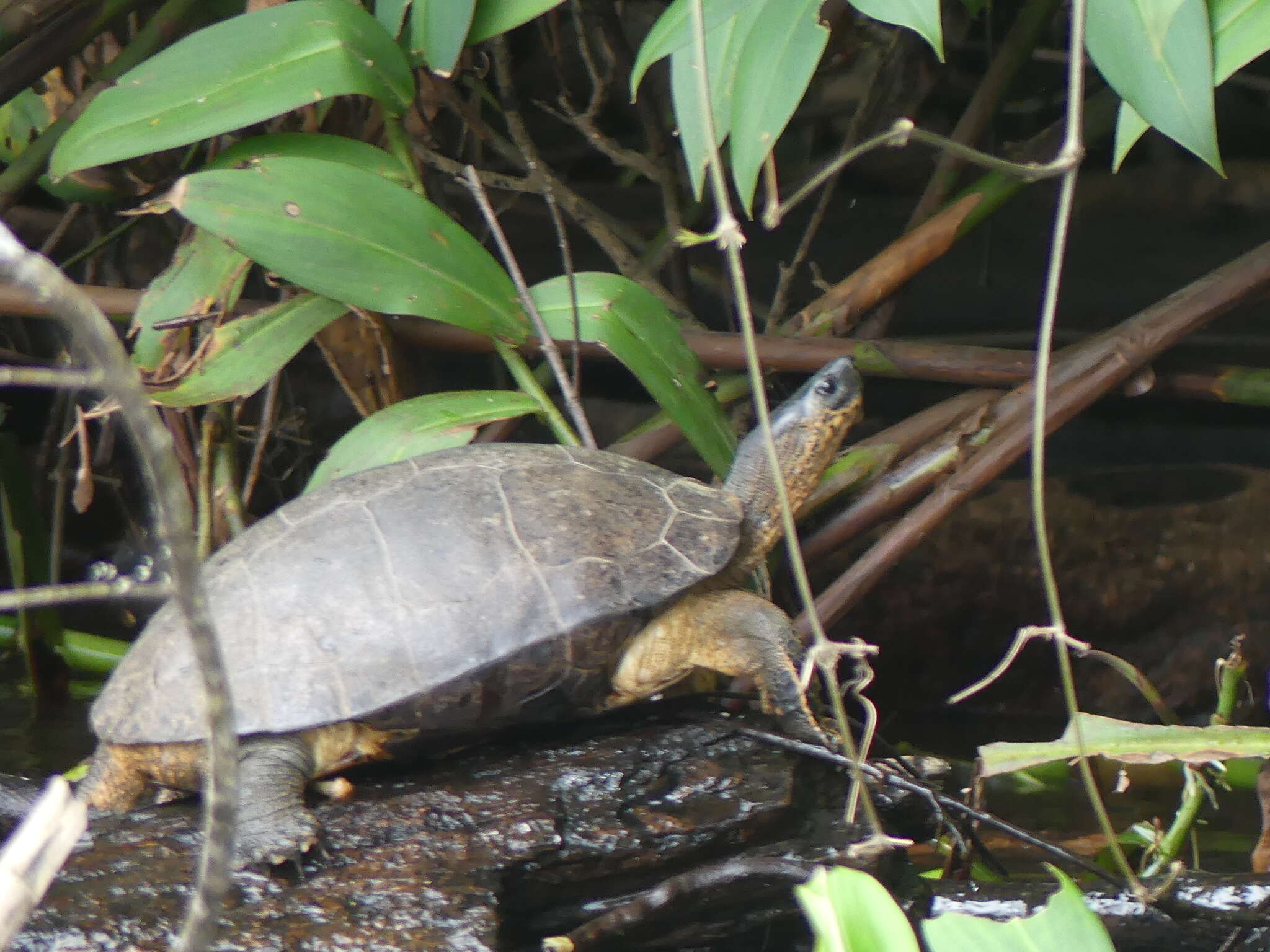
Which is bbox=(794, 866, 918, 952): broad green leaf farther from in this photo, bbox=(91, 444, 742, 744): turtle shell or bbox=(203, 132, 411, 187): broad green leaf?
bbox=(203, 132, 411, 187): broad green leaf

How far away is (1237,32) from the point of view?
4.34 ft

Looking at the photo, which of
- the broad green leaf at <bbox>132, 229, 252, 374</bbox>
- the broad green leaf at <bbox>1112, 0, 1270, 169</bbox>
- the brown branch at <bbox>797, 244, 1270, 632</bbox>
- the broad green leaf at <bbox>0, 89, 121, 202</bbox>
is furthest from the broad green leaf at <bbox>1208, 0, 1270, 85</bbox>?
the broad green leaf at <bbox>0, 89, 121, 202</bbox>

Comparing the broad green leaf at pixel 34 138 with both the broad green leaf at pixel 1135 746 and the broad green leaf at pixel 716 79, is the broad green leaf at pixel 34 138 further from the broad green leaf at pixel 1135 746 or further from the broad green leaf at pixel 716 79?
the broad green leaf at pixel 1135 746

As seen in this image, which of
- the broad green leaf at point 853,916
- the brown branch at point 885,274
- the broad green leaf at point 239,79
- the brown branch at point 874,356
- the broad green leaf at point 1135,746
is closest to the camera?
the broad green leaf at point 853,916

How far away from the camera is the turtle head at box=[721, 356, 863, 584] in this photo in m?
1.82

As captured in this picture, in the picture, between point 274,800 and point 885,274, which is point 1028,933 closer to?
point 274,800

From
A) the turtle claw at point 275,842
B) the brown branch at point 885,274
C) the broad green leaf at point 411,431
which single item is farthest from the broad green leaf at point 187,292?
the brown branch at point 885,274

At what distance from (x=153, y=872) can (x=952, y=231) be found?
1.81 metres

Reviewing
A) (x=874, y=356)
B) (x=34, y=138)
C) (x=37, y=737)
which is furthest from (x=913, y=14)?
(x=37, y=737)

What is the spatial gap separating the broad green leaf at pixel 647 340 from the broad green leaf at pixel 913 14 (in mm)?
698

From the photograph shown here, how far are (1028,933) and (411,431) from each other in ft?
4.15

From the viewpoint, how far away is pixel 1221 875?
145 cm

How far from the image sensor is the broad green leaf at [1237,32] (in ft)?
4.27

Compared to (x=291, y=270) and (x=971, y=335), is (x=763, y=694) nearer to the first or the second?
(x=291, y=270)
